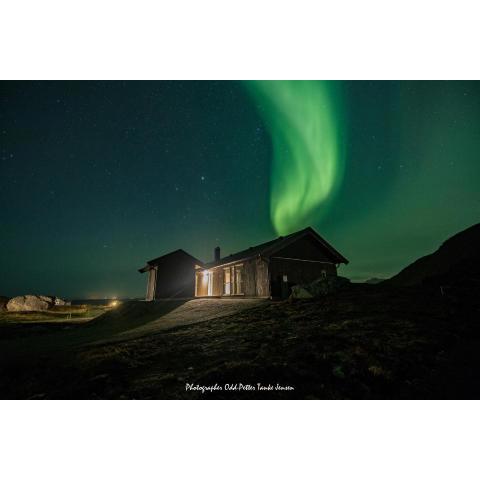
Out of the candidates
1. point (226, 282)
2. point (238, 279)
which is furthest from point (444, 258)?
point (226, 282)

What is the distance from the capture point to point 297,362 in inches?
174

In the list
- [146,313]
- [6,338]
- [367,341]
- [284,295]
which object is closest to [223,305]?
[284,295]

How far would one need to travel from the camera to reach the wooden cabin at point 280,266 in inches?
595

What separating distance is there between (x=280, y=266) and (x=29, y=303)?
29.2 meters

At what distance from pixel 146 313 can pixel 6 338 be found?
21.4 ft

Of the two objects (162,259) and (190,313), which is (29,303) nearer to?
(162,259)

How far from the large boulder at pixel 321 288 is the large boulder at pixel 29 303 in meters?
29.2

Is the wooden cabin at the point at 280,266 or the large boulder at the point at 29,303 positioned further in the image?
the large boulder at the point at 29,303

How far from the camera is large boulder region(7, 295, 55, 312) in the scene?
26.6 metres

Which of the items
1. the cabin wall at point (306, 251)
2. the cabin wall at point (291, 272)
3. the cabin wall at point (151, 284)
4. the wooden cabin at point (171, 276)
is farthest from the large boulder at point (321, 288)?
the cabin wall at point (151, 284)

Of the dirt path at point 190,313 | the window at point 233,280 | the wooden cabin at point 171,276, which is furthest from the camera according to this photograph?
the wooden cabin at point 171,276

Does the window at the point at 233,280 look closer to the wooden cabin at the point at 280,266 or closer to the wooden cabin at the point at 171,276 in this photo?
the wooden cabin at the point at 280,266

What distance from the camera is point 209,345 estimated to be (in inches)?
247

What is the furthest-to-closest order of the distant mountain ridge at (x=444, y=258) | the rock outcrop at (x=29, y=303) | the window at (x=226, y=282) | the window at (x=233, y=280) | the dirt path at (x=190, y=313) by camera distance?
the distant mountain ridge at (x=444, y=258), the rock outcrop at (x=29, y=303), the window at (x=226, y=282), the window at (x=233, y=280), the dirt path at (x=190, y=313)
